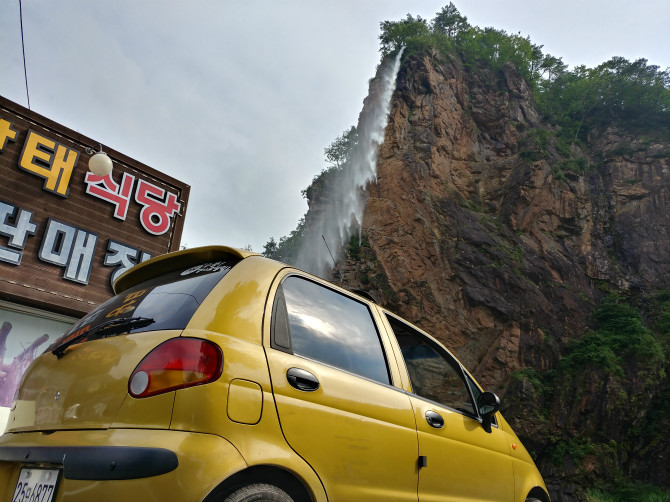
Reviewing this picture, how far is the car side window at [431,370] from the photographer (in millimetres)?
2953

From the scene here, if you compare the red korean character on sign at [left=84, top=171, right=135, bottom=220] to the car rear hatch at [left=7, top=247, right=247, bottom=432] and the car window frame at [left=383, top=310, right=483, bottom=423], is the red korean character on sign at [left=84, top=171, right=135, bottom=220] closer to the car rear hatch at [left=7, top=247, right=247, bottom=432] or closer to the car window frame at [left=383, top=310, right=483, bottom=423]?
the car rear hatch at [left=7, top=247, right=247, bottom=432]

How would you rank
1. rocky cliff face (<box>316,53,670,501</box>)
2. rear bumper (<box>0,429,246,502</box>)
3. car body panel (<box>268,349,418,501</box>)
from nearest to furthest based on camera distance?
rear bumper (<box>0,429,246,502</box>), car body panel (<box>268,349,418,501</box>), rocky cliff face (<box>316,53,670,501</box>)

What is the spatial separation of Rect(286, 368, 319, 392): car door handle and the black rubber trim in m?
0.56

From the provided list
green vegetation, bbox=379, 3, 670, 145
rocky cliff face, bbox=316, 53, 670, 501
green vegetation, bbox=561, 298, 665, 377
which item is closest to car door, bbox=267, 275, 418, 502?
rocky cliff face, bbox=316, 53, 670, 501

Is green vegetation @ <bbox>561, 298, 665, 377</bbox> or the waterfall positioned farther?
the waterfall

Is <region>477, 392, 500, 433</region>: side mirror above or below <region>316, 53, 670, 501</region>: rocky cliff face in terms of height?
below

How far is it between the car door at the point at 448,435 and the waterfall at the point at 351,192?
24119 millimetres

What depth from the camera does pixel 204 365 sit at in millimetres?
1766

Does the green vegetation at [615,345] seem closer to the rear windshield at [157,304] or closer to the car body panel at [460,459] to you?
the car body panel at [460,459]

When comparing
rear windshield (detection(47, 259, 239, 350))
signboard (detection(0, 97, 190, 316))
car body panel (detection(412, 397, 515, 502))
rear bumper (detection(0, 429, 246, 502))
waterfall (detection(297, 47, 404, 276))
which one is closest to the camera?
rear bumper (detection(0, 429, 246, 502))

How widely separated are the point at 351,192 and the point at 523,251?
11.7m

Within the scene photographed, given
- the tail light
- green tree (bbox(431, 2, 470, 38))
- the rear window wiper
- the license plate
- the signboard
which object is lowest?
the license plate

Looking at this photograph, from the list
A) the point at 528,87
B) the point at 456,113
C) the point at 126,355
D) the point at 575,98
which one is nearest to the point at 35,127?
the point at 126,355

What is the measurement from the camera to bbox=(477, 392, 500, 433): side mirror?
125 inches
